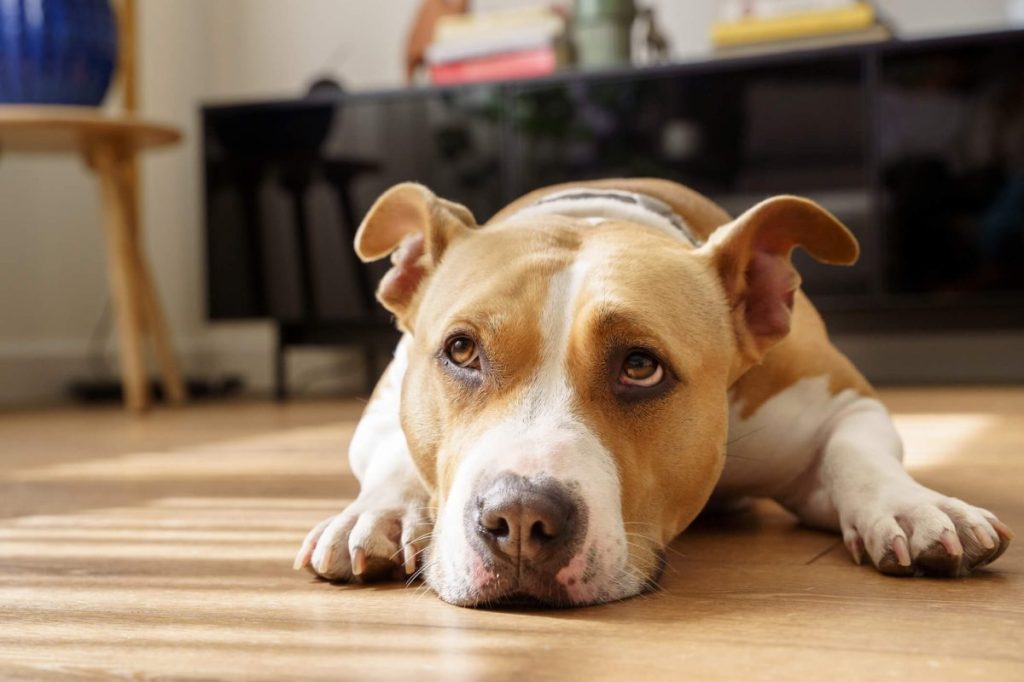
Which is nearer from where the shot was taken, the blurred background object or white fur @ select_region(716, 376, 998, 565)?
white fur @ select_region(716, 376, 998, 565)

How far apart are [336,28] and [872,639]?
4.64 metres

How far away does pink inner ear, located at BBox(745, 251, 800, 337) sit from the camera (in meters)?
1.58

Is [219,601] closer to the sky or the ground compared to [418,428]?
closer to the ground

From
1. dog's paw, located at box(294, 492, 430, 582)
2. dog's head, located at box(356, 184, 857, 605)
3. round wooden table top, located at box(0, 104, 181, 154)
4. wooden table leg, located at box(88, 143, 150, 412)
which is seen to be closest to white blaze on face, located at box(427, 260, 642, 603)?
dog's head, located at box(356, 184, 857, 605)

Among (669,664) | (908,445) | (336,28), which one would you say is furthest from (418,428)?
(336,28)

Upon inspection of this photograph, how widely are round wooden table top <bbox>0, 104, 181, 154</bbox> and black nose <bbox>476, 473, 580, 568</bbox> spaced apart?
3016mm

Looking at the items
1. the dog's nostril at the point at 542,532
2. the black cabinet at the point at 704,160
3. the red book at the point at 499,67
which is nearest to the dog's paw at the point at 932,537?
the dog's nostril at the point at 542,532

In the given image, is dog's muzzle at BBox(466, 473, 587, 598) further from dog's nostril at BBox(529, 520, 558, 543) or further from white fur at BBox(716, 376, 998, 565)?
white fur at BBox(716, 376, 998, 565)

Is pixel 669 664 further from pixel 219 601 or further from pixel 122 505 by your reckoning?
pixel 122 505

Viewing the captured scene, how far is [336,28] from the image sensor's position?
17.4 feet

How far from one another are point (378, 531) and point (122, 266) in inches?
114

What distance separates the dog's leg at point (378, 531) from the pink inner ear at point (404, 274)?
21 centimetres

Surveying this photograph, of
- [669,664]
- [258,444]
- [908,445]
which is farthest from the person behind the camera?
[258,444]

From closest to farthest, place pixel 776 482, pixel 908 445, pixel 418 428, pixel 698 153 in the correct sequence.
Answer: pixel 418 428 < pixel 776 482 < pixel 908 445 < pixel 698 153
